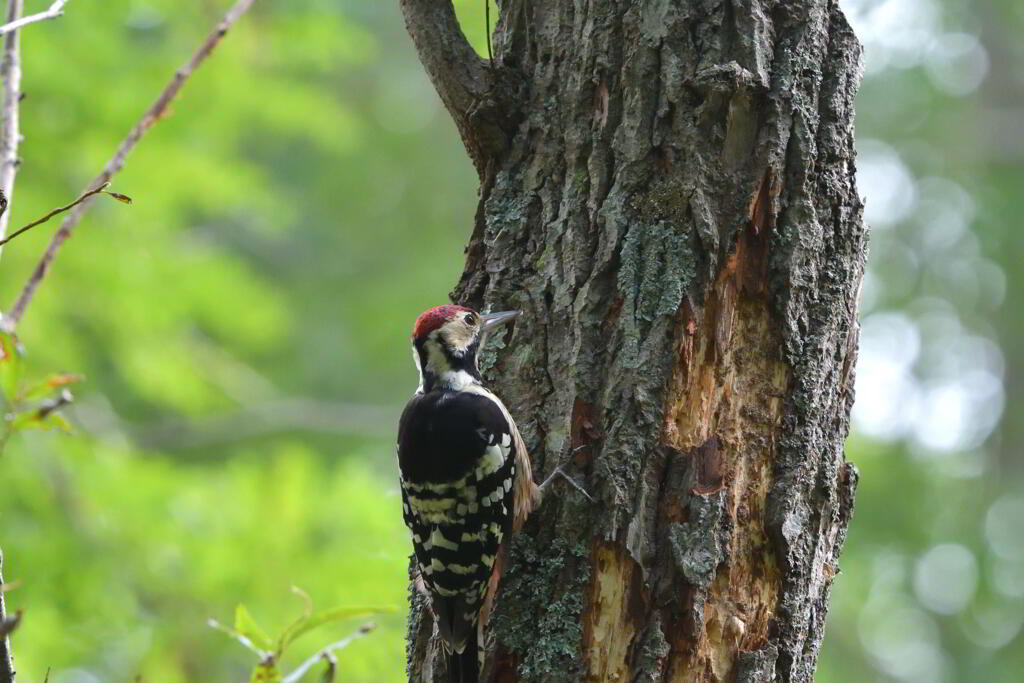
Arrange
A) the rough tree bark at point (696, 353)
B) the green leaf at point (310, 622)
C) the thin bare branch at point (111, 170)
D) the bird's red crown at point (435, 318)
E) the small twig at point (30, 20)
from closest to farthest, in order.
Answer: the small twig at point (30, 20)
the green leaf at point (310, 622)
the thin bare branch at point (111, 170)
the rough tree bark at point (696, 353)
the bird's red crown at point (435, 318)

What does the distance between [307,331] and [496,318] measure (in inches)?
413

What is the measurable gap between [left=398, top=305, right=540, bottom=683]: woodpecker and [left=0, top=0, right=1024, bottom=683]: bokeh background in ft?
4.46

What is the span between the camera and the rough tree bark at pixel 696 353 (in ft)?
8.25

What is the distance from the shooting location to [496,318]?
116 inches

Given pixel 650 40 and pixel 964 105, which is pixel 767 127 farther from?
pixel 964 105

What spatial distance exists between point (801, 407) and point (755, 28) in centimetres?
93

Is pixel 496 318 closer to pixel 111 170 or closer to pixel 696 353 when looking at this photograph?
pixel 696 353

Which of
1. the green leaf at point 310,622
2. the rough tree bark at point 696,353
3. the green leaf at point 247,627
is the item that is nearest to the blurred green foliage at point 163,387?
the rough tree bark at point 696,353

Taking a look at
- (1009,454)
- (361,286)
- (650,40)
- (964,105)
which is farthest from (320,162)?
(650,40)

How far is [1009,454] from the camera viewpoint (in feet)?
43.0

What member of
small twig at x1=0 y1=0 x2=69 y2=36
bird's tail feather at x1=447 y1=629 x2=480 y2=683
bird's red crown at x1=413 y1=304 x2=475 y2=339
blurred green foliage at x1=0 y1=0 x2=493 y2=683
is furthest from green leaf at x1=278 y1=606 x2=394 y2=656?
blurred green foliage at x1=0 y1=0 x2=493 y2=683

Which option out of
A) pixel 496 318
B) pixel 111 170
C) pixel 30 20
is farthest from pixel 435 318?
pixel 30 20

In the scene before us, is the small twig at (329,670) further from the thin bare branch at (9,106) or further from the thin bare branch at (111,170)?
the thin bare branch at (9,106)

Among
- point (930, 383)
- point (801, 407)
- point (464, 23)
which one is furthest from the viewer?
point (930, 383)
